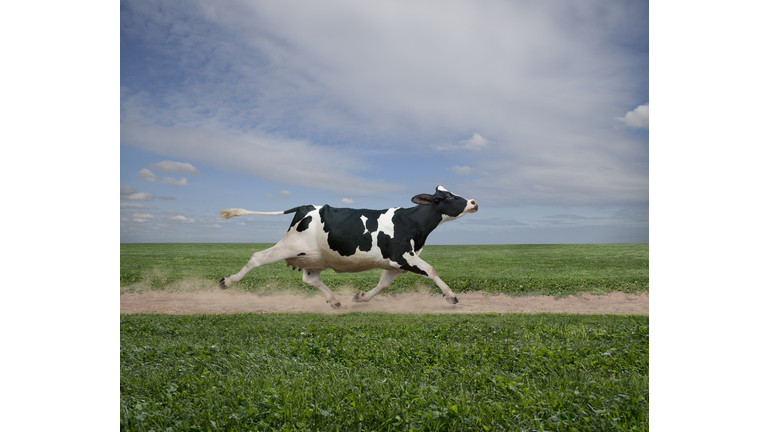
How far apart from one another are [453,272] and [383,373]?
627cm

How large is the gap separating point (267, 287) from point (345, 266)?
2503 millimetres

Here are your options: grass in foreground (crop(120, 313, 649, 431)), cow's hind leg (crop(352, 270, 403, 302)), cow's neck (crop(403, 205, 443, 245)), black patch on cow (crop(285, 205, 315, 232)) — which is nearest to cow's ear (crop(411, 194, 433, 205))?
cow's neck (crop(403, 205, 443, 245))

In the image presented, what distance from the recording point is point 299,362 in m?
3.53

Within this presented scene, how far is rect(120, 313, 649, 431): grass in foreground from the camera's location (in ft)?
7.95

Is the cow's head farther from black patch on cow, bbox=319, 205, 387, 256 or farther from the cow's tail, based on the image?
the cow's tail

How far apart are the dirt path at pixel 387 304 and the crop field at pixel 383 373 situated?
29.6 inches

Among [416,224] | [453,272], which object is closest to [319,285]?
[416,224]

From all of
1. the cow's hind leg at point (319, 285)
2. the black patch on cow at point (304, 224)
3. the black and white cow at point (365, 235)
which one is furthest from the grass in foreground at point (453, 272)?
the black patch on cow at point (304, 224)

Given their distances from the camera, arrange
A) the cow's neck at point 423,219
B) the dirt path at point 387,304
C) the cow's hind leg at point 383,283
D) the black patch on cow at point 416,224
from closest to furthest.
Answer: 1. the black patch on cow at point 416,224
2. the cow's neck at point 423,219
3. the cow's hind leg at point 383,283
4. the dirt path at point 387,304

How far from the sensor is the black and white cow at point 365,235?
6215 millimetres

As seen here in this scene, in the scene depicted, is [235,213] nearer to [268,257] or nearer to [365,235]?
[268,257]

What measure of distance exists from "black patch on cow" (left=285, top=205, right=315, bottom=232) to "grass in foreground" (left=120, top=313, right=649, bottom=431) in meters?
1.78

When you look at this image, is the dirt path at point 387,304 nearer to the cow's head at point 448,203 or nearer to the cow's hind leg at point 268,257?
the cow's hind leg at point 268,257

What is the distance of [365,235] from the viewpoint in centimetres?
623
